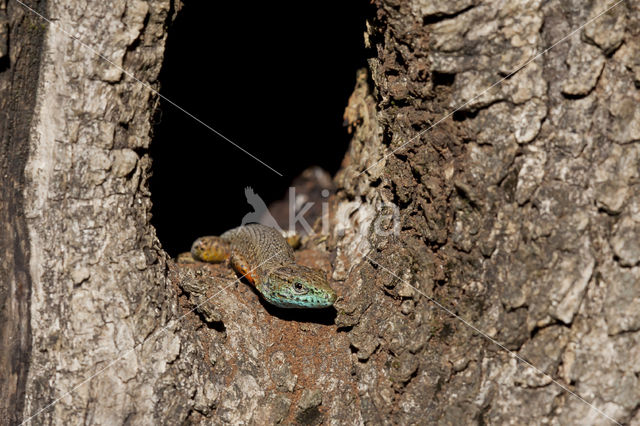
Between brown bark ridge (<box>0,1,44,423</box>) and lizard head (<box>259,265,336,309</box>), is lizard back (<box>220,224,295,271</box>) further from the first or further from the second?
brown bark ridge (<box>0,1,44,423</box>)

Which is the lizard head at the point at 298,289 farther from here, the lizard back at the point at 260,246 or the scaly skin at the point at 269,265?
the lizard back at the point at 260,246

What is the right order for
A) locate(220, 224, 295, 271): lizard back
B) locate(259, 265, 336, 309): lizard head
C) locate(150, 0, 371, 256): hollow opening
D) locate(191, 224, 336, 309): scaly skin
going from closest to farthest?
locate(259, 265, 336, 309): lizard head → locate(191, 224, 336, 309): scaly skin → locate(220, 224, 295, 271): lizard back → locate(150, 0, 371, 256): hollow opening

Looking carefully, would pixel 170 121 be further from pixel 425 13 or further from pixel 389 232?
pixel 425 13

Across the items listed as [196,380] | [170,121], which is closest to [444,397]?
[196,380]

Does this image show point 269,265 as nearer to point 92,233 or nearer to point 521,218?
point 92,233

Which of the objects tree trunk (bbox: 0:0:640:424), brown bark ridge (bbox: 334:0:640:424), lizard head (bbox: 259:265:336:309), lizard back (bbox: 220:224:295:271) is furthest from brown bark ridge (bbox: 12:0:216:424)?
lizard back (bbox: 220:224:295:271)
